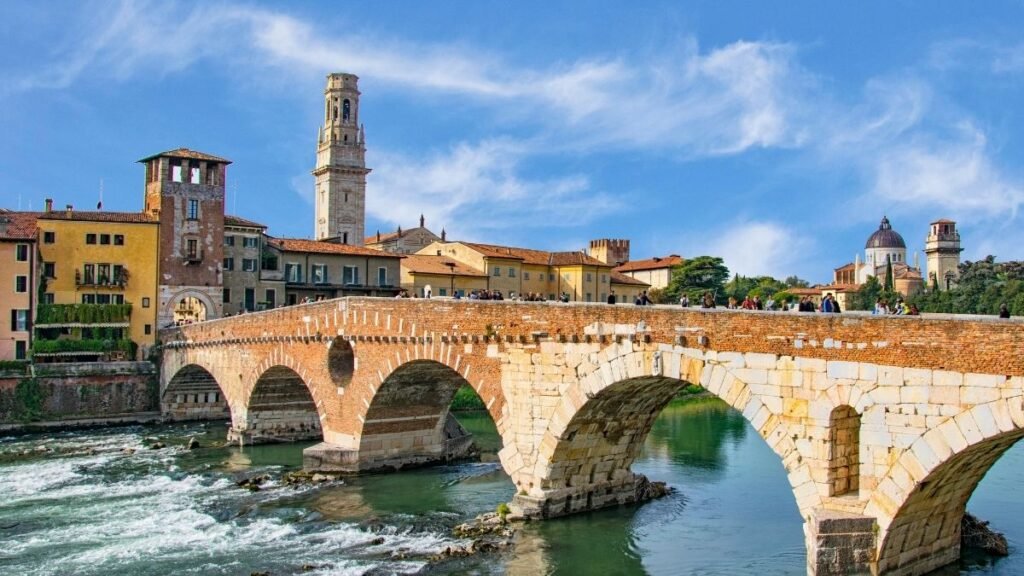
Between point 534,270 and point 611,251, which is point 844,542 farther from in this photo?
point 611,251

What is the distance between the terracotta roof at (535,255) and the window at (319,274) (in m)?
12.0

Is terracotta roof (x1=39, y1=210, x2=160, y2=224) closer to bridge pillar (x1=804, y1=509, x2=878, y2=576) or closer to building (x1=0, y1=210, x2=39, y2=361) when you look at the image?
building (x1=0, y1=210, x2=39, y2=361)

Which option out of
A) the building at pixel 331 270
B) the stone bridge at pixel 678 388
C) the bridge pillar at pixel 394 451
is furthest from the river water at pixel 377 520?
the building at pixel 331 270

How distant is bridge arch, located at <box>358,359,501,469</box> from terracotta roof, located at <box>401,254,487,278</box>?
28334mm

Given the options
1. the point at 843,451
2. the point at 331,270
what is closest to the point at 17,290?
the point at 331,270

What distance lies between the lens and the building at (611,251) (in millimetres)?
86750

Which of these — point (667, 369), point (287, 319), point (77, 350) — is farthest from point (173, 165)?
point (667, 369)

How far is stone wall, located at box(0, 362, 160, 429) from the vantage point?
141 feet

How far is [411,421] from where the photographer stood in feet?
101

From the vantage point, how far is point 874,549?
15906mm

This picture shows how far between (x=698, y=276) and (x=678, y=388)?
182ft

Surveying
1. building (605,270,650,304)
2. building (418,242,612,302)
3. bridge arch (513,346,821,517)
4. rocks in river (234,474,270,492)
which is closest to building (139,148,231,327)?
building (418,242,612,302)

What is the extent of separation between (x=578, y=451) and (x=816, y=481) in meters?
7.15

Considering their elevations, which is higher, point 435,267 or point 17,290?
point 435,267
